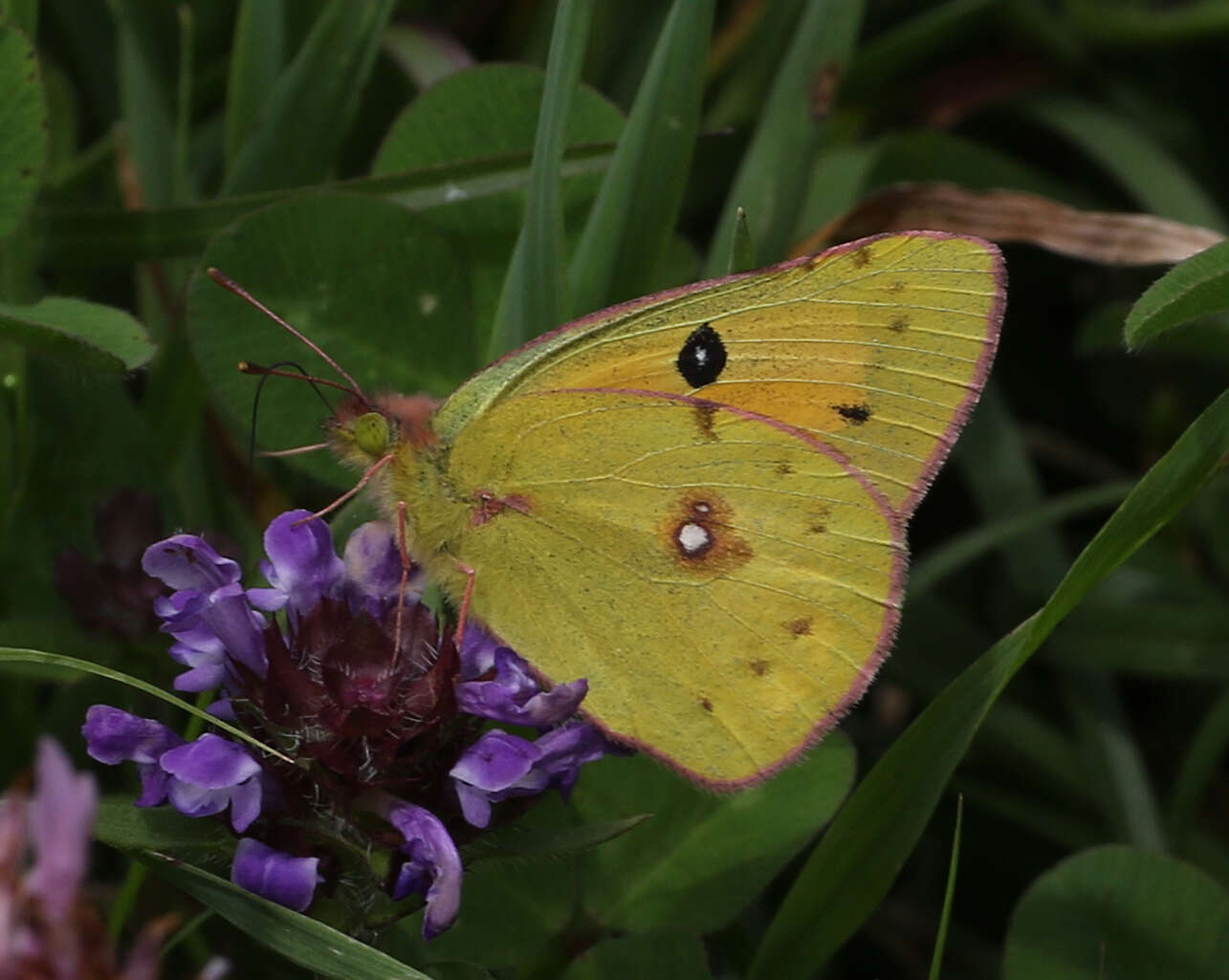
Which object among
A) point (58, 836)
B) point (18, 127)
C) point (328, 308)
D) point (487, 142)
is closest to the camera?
point (58, 836)

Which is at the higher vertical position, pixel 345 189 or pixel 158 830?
pixel 345 189

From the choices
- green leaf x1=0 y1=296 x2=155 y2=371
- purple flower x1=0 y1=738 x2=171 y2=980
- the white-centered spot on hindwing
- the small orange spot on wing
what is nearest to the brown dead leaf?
the white-centered spot on hindwing

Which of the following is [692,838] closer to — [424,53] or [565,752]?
[565,752]

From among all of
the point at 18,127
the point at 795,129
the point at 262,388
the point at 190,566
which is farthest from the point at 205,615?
the point at 795,129

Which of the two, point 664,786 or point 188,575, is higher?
point 188,575

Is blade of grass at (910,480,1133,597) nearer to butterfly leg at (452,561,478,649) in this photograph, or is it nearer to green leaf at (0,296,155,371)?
butterfly leg at (452,561,478,649)

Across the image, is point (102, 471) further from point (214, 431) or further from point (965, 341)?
point (965, 341)

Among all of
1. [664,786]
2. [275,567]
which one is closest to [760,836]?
[664,786]
